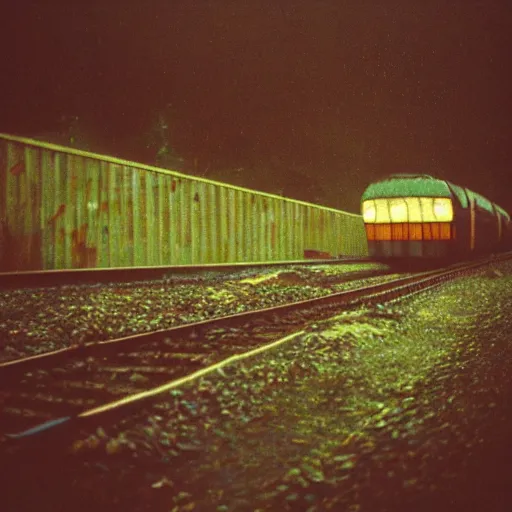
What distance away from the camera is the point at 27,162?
8695mm

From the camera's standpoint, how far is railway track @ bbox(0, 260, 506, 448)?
2654 millimetres

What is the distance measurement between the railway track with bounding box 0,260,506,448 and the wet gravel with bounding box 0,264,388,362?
36.5 inches

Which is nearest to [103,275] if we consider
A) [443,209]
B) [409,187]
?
[409,187]

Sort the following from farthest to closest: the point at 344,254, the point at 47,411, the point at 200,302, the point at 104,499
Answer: the point at 344,254 < the point at 200,302 < the point at 47,411 < the point at 104,499

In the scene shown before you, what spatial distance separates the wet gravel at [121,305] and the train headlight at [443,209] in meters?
3.65

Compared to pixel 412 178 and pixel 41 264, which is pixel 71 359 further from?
pixel 412 178

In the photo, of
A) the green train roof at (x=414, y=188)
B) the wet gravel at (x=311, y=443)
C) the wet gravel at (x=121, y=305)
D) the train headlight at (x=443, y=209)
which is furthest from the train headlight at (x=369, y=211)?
the wet gravel at (x=311, y=443)

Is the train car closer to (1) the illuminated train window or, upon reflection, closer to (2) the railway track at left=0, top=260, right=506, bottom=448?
(1) the illuminated train window

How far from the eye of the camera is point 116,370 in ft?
11.9

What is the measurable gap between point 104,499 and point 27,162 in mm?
8287

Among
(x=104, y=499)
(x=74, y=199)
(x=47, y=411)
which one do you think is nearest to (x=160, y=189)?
(x=74, y=199)

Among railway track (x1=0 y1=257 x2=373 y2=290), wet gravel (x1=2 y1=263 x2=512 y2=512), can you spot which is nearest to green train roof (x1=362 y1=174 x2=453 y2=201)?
railway track (x1=0 y1=257 x2=373 y2=290)

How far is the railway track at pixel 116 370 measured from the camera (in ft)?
8.71

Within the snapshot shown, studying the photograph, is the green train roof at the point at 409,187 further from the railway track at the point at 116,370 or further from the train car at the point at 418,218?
the railway track at the point at 116,370
